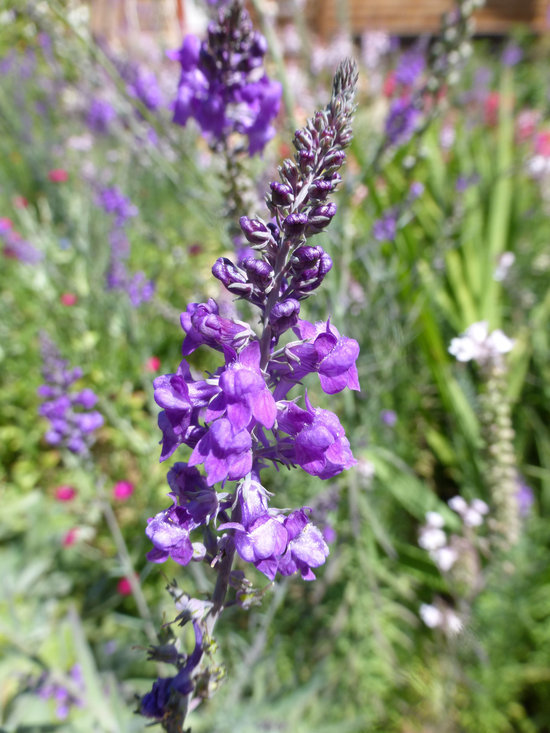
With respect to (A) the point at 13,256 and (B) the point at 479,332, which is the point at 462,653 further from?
(A) the point at 13,256

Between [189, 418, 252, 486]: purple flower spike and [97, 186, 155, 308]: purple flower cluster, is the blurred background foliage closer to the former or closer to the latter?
[97, 186, 155, 308]: purple flower cluster

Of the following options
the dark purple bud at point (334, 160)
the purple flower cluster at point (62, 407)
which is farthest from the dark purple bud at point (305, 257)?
the purple flower cluster at point (62, 407)

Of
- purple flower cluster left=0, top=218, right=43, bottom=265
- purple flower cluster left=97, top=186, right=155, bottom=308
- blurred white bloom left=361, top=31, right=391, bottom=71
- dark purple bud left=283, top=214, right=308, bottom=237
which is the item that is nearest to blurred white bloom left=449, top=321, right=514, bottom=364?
dark purple bud left=283, top=214, right=308, bottom=237

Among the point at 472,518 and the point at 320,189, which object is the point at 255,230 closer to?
the point at 320,189

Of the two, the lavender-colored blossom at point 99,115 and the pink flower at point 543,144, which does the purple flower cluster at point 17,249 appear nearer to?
the lavender-colored blossom at point 99,115

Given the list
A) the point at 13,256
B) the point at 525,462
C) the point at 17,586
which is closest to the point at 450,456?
the point at 525,462

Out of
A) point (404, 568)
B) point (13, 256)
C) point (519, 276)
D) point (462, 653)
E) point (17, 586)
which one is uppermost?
point (13, 256)
